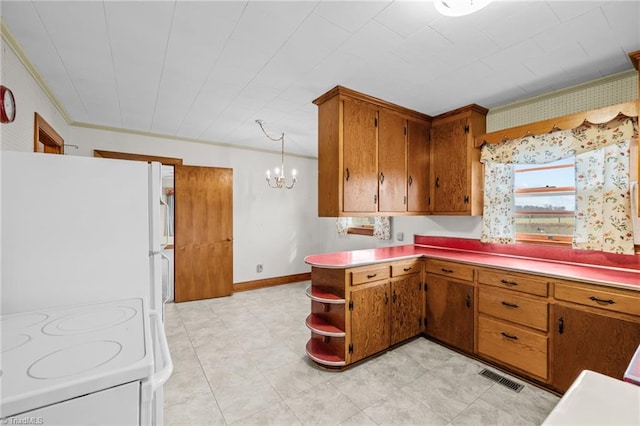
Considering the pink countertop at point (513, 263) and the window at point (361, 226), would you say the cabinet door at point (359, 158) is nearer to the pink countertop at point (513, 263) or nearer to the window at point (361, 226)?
the pink countertop at point (513, 263)

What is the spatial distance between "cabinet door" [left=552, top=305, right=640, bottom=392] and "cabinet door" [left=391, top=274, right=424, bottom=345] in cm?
116

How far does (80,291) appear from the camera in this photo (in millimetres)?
1399

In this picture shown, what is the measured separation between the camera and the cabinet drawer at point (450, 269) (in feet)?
8.79

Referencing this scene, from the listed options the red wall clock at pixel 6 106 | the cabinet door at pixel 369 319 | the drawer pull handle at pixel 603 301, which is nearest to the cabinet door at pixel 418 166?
the cabinet door at pixel 369 319

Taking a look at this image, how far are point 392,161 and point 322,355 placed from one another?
2088 millimetres

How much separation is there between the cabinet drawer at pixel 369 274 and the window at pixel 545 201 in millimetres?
1467

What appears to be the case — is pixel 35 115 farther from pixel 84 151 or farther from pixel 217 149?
pixel 217 149

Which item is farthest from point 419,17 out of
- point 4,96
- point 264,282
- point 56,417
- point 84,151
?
point 264,282

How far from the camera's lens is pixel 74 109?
3.12 m

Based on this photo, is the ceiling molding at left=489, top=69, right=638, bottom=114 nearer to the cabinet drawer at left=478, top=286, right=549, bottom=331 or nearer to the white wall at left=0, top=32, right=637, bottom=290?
the white wall at left=0, top=32, right=637, bottom=290

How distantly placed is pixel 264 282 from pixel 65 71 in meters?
3.96

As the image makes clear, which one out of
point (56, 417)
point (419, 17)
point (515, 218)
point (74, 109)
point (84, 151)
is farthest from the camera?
point (84, 151)

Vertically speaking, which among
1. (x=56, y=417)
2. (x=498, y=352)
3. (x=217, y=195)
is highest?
(x=217, y=195)

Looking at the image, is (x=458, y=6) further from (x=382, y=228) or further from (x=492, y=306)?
(x=382, y=228)
